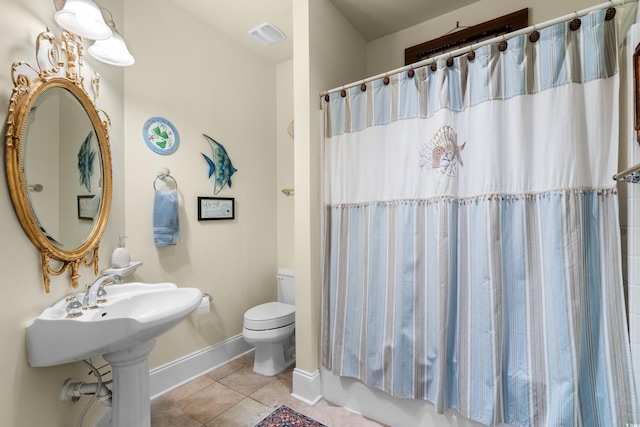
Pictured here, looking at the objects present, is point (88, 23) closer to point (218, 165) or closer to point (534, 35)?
point (218, 165)

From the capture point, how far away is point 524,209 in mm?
1286

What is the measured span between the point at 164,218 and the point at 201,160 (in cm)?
57

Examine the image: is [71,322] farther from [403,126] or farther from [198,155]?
[403,126]

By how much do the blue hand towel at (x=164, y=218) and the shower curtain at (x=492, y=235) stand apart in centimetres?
117

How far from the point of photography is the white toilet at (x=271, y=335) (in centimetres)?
211

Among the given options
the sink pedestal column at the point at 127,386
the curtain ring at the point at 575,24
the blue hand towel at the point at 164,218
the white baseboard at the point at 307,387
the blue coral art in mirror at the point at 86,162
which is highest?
the curtain ring at the point at 575,24

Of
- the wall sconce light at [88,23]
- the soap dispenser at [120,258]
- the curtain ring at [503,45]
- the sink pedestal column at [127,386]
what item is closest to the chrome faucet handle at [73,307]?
the sink pedestal column at [127,386]

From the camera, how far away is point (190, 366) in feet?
7.04

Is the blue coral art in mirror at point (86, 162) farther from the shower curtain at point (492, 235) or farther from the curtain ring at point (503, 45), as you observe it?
the curtain ring at point (503, 45)

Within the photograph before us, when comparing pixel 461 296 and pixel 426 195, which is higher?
pixel 426 195

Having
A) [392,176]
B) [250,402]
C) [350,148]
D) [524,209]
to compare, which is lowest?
[250,402]

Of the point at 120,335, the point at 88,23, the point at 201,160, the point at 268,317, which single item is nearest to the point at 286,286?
the point at 268,317

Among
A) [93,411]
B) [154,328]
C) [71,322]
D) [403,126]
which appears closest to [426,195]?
[403,126]

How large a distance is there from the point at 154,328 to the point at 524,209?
1.70 metres
